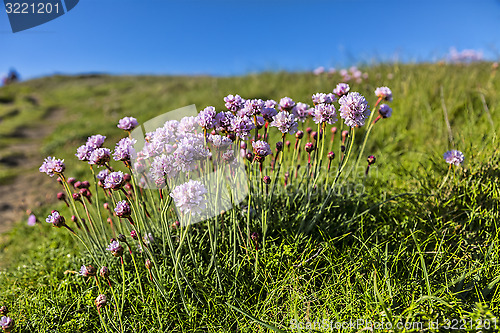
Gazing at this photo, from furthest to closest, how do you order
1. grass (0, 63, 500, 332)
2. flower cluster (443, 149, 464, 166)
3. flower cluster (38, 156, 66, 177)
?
flower cluster (443, 149, 464, 166) < flower cluster (38, 156, 66, 177) < grass (0, 63, 500, 332)

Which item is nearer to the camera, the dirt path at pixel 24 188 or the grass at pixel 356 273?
the grass at pixel 356 273

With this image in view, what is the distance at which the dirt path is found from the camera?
466 centimetres

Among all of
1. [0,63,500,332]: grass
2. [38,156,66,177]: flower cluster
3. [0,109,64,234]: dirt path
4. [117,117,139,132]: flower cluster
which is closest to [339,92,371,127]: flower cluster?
[0,63,500,332]: grass

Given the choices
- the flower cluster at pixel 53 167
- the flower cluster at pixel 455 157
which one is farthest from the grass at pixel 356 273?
the flower cluster at pixel 53 167

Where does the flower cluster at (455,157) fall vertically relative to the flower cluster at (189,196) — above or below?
below

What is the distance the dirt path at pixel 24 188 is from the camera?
15.3 feet

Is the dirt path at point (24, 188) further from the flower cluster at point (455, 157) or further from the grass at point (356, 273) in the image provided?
the flower cluster at point (455, 157)

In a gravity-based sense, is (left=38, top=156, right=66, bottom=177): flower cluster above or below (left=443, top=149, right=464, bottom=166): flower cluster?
above

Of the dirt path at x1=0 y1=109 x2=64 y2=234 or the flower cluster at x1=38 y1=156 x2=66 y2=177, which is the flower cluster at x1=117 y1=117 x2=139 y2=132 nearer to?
Result: the flower cluster at x1=38 y1=156 x2=66 y2=177

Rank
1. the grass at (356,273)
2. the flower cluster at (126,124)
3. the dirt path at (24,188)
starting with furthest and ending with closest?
the dirt path at (24,188)
the flower cluster at (126,124)
the grass at (356,273)

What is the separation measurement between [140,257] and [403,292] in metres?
1.72

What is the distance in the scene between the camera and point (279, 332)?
1.45 meters

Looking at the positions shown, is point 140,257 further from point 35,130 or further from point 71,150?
point 35,130

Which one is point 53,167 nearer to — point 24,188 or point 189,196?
point 189,196
